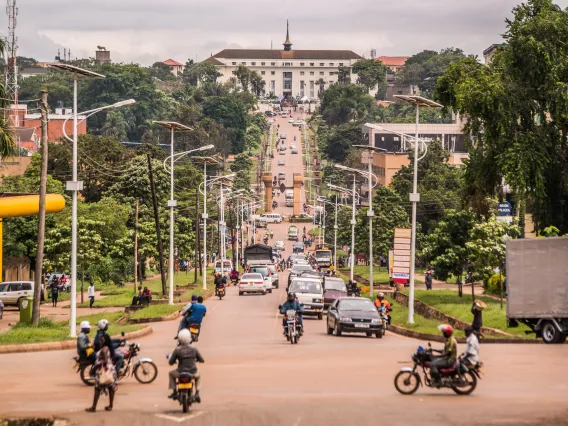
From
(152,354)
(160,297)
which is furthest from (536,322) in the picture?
(160,297)

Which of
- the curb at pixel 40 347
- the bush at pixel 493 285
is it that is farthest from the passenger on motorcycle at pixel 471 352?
the bush at pixel 493 285

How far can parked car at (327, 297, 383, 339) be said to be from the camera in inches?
1457

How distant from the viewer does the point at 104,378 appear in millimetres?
19344

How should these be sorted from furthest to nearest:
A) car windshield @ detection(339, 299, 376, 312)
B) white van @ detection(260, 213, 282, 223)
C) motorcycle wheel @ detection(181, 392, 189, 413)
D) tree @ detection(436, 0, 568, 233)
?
1. white van @ detection(260, 213, 282, 223)
2. tree @ detection(436, 0, 568, 233)
3. car windshield @ detection(339, 299, 376, 312)
4. motorcycle wheel @ detection(181, 392, 189, 413)

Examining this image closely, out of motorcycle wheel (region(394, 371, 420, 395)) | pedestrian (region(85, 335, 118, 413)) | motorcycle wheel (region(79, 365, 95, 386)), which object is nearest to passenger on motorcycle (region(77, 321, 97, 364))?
motorcycle wheel (region(79, 365, 95, 386))

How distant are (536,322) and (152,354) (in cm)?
1116

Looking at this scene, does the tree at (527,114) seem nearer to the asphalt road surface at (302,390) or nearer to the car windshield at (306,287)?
the car windshield at (306,287)

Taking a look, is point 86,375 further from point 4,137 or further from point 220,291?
point 220,291

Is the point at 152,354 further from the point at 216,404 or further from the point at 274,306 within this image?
the point at 274,306

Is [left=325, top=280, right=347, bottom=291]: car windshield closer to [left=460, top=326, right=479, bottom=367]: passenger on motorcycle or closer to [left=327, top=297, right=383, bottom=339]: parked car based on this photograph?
[left=327, top=297, right=383, bottom=339]: parked car

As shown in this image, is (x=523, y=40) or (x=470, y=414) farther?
(x=523, y=40)

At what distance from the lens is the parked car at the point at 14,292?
54.6 m

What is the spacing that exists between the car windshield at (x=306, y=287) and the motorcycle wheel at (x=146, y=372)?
23423 mm

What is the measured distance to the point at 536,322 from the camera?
109 feet
